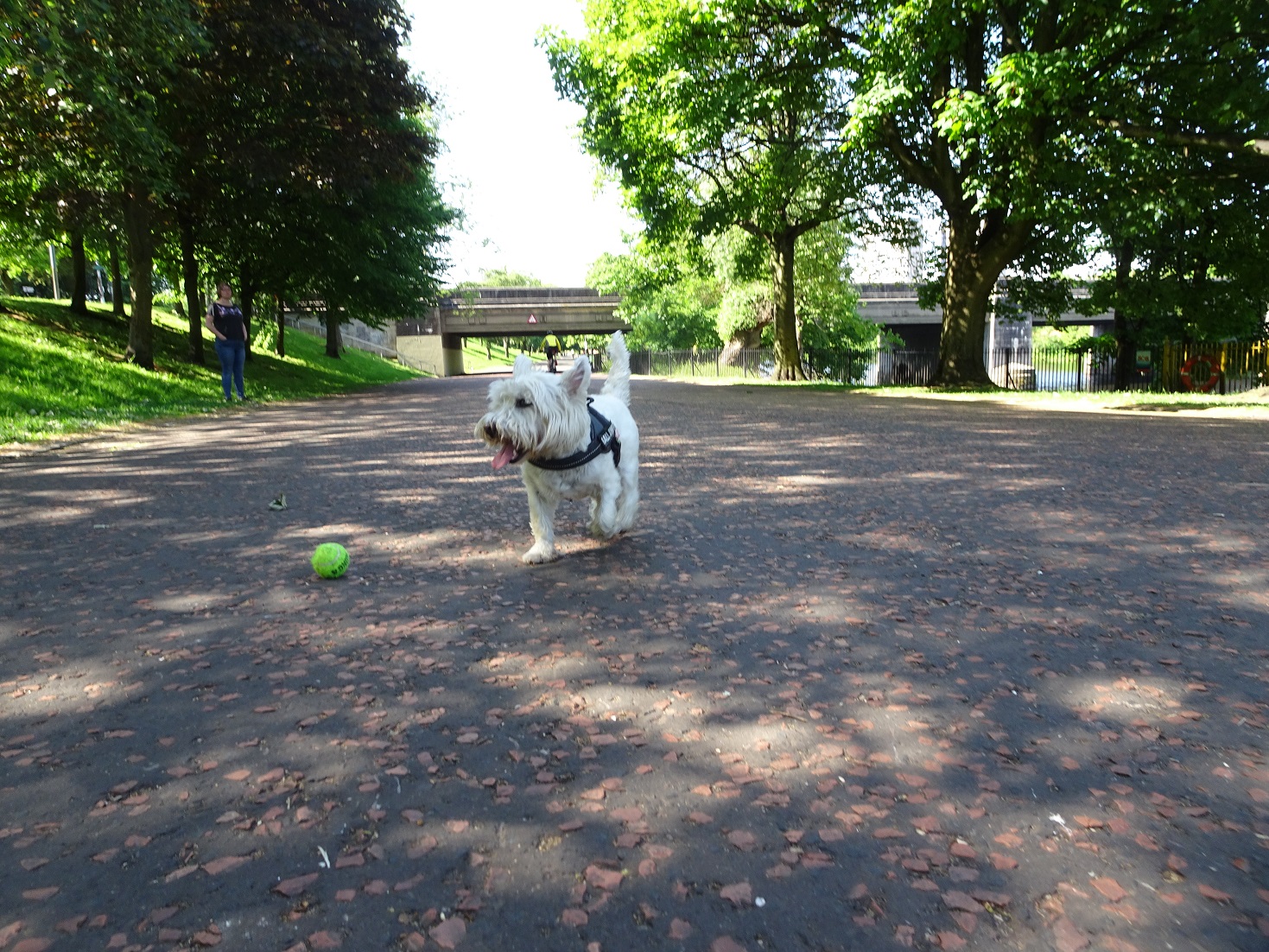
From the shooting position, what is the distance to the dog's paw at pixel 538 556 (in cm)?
500

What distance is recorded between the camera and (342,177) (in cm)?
2083

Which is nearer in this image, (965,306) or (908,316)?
(965,306)

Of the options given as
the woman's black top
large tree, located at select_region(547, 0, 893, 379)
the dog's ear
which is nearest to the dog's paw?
the dog's ear

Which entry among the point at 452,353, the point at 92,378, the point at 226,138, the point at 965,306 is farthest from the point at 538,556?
the point at 452,353

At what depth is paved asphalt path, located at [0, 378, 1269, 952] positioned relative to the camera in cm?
199

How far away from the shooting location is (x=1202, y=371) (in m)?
28.4

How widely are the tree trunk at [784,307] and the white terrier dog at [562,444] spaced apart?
1063 inches

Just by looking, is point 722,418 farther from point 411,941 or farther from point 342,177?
point 411,941

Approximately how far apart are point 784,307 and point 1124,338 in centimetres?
1092

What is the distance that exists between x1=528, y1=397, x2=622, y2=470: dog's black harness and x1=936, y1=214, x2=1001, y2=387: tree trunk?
19863mm

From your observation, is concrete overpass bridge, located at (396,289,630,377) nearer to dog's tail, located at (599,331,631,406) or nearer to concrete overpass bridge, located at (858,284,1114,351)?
concrete overpass bridge, located at (858,284,1114,351)

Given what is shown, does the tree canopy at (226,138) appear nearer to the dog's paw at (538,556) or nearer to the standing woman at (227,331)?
the standing woman at (227,331)

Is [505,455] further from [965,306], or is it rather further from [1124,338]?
[1124,338]

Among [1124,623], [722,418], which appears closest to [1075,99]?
[722,418]
